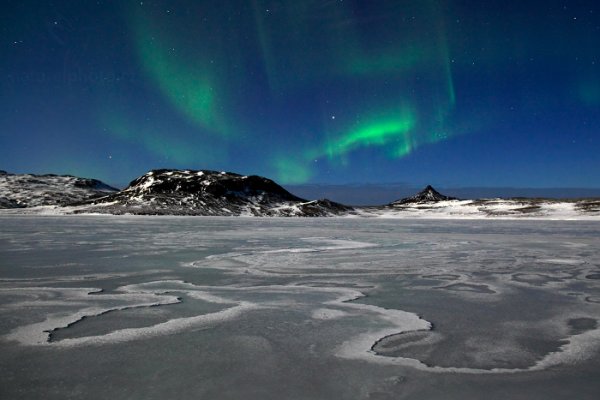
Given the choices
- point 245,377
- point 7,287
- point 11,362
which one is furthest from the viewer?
point 7,287

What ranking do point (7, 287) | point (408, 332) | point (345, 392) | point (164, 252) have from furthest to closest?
point (164, 252) → point (7, 287) → point (408, 332) → point (345, 392)

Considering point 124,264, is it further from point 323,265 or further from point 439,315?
point 439,315

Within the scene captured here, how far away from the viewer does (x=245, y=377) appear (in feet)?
12.1

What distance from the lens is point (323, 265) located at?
11828 mm

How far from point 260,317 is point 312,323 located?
A: 2.46 ft

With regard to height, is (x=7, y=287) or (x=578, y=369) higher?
(x=7, y=287)

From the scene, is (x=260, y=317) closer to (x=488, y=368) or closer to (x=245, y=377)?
(x=245, y=377)

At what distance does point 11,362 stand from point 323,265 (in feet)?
28.0

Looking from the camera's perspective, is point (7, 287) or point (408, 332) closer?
point (408, 332)

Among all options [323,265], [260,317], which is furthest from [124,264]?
[260,317]

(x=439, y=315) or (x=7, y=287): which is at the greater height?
(x=7, y=287)

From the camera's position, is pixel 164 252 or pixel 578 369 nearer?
pixel 578 369

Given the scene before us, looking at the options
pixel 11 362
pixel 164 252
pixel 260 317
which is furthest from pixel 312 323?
pixel 164 252

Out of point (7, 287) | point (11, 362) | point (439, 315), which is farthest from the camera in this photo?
point (7, 287)
